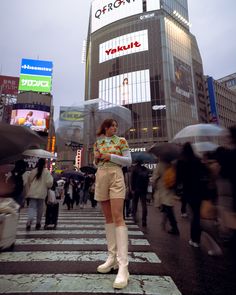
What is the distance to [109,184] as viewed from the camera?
2.77 m

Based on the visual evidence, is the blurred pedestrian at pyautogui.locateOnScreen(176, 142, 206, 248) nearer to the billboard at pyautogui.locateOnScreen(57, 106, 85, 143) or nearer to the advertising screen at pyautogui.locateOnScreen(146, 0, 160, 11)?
the billboard at pyautogui.locateOnScreen(57, 106, 85, 143)

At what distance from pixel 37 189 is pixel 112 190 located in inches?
150

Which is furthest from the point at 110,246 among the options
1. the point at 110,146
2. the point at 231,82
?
the point at 231,82

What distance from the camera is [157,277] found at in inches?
110

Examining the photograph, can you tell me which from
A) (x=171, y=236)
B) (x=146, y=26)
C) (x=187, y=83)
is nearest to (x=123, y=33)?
(x=146, y=26)

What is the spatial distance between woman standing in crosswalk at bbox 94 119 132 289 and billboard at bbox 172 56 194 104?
50984mm

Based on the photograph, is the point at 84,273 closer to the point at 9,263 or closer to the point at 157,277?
the point at 157,277

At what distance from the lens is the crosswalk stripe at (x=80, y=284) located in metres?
2.39

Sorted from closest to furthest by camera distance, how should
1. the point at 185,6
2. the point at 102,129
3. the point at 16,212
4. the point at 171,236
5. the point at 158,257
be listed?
1. the point at 16,212
2. the point at 102,129
3. the point at 158,257
4. the point at 171,236
5. the point at 185,6

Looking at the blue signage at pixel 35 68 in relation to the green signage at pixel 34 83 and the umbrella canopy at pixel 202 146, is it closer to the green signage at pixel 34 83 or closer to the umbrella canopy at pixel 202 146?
the green signage at pixel 34 83

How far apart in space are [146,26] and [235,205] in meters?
60.3

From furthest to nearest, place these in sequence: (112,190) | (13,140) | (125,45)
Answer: (125,45) → (112,190) → (13,140)

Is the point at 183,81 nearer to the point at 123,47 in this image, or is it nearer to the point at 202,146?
the point at 123,47

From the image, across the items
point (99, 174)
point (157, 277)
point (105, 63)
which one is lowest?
point (157, 277)
